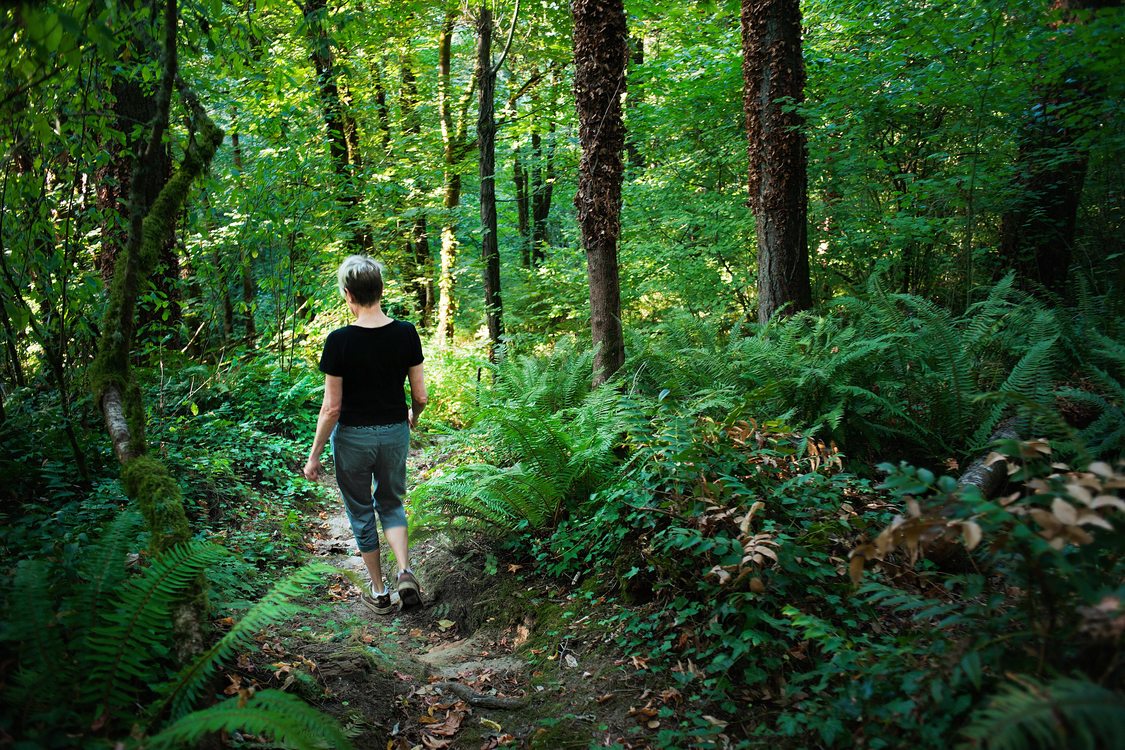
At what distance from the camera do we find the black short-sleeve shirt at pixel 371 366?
4285 mm

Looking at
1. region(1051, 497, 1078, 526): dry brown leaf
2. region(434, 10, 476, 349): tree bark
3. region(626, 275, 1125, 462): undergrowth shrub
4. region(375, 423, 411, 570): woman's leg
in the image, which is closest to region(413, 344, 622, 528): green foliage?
region(375, 423, 411, 570): woman's leg

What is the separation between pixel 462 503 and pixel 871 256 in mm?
7408

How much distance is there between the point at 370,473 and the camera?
15.0ft

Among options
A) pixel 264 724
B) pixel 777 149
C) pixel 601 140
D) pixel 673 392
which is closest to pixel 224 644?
pixel 264 724

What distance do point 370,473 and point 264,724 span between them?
2666 mm

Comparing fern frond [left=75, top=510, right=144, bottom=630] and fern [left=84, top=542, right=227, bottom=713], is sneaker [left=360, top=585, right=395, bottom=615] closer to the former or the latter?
fern [left=84, top=542, right=227, bottom=713]

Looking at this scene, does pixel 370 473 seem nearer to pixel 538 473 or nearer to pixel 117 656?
pixel 538 473

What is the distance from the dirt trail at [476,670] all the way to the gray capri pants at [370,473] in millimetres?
635

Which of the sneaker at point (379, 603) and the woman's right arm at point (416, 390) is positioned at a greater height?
the woman's right arm at point (416, 390)

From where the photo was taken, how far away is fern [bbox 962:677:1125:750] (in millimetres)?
1422

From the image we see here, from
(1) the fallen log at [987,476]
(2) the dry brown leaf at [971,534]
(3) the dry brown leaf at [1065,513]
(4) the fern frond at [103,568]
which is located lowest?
(1) the fallen log at [987,476]

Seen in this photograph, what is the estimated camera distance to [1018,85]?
664 cm

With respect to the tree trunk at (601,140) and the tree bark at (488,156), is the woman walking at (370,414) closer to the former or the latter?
the tree trunk at (601,140)

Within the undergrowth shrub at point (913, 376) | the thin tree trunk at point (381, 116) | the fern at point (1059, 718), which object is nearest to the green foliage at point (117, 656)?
the fern at point (1059, 718)
